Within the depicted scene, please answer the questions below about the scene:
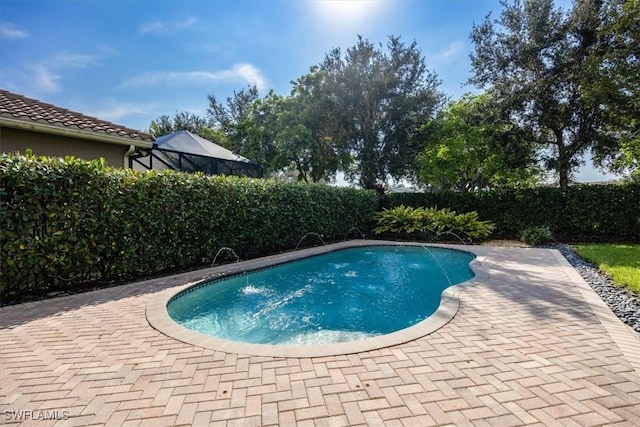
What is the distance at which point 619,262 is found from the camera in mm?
8242

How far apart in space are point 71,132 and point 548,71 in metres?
18.4

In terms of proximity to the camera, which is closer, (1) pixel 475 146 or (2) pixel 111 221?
(2) pixel 111 221

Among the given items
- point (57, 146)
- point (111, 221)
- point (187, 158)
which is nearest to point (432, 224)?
point (187, 158)

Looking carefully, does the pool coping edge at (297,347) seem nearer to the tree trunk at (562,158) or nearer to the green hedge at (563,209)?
the green hedge at (563,209)

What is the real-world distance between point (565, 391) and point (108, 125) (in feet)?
40.3

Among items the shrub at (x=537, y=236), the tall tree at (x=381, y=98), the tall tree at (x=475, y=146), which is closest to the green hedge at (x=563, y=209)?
the shrub at (x=537, y=236)

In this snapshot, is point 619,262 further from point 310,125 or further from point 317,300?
point 310,125

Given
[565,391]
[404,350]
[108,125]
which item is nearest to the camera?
[565,391]

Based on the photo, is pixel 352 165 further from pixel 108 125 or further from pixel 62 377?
pixel 62 377

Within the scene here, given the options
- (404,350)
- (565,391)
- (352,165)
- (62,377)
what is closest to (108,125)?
(62,377)

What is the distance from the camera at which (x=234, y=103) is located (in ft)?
111

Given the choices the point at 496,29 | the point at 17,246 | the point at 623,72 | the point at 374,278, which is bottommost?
the point at 374,278

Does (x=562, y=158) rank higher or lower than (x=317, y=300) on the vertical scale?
higher

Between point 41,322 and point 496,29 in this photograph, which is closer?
point 41,322
